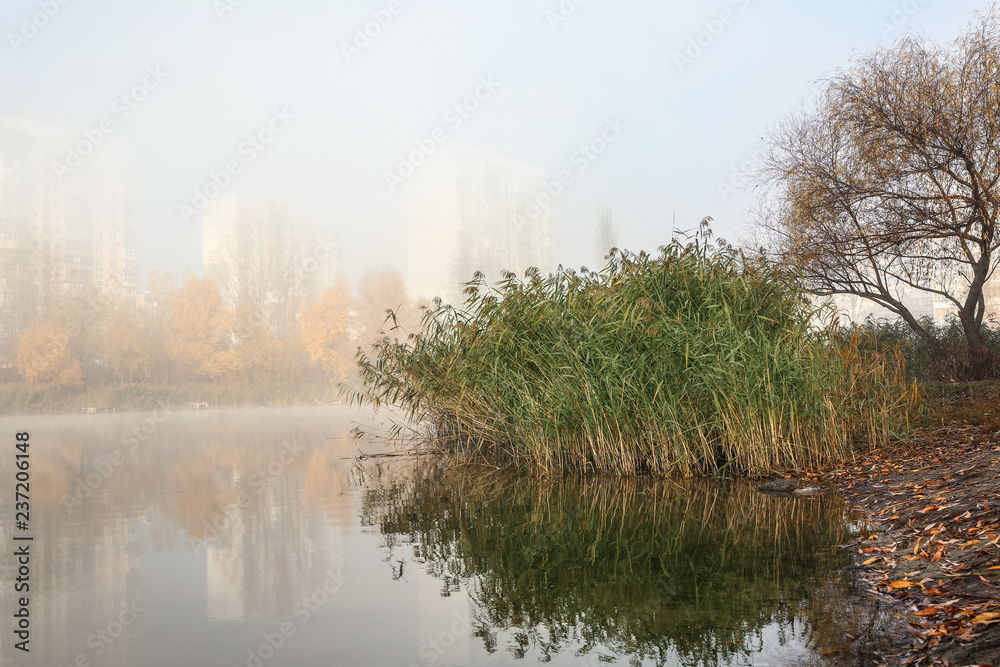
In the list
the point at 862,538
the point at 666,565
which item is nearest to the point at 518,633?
the point at 666,565

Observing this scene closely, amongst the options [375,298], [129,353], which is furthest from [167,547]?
[375,298]

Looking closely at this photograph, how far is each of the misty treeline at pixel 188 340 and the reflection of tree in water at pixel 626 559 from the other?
28.0 m

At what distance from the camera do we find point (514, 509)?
6949 mm

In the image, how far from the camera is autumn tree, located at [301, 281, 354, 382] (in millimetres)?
42000

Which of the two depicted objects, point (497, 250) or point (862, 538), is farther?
point (497, 250)

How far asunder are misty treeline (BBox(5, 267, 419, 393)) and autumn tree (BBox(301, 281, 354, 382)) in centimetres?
6

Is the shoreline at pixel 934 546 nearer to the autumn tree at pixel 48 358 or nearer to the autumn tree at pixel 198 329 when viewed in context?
the autumn tree at pixel 198 329

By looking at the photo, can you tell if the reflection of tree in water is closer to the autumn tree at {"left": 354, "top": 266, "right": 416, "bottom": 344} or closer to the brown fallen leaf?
the brown fallen leaf

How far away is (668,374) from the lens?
331 inches

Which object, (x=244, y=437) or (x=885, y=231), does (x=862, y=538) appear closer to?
(x=885, y=231)

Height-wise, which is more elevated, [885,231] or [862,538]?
[885,231]

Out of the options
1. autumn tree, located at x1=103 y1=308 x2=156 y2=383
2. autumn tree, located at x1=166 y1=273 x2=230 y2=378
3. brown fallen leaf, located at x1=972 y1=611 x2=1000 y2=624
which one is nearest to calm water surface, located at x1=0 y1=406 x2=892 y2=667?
brown fallen leaf, located at x1=972 y1=611 x2=1000 y2=624

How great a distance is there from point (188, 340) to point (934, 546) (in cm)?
3969

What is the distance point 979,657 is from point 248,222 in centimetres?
5151
